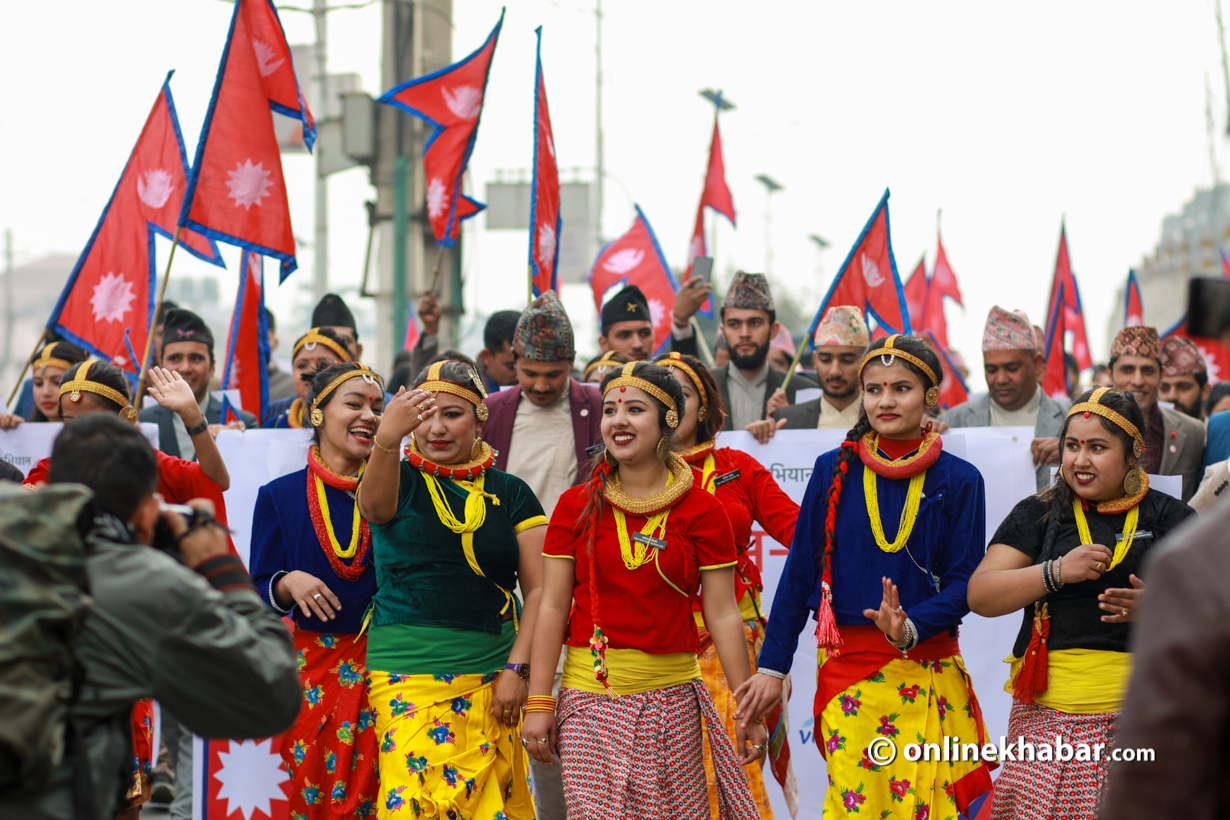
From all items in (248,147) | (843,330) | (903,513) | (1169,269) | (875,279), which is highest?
(1169,269)

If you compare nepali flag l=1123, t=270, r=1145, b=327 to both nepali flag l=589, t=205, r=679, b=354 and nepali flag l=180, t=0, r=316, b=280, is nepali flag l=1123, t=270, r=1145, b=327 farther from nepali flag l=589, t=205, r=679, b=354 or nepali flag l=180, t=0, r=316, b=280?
nepali flag l=180, t=0, r=316, b=280

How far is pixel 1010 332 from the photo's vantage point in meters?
6.15

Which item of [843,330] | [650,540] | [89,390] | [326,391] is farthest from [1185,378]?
[89,390]

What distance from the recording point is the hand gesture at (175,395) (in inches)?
188

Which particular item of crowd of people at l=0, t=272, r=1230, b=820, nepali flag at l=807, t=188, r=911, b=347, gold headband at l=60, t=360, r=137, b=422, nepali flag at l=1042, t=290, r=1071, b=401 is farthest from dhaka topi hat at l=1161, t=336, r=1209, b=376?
gold headband at l=60, t=360, r=137, b=422

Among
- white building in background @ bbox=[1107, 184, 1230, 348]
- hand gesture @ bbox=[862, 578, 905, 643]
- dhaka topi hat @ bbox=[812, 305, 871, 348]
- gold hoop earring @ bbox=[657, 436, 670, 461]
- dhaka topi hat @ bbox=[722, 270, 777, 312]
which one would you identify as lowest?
hand gesture @ bbox=[862, 578, 905, 643]

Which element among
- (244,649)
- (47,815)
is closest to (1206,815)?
(244,649)

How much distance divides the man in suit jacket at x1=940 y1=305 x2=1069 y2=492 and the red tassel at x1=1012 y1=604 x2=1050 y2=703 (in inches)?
81.9

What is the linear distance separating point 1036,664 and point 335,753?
2.50m

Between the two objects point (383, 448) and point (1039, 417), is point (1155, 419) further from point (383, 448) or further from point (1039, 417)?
point (383, 448)

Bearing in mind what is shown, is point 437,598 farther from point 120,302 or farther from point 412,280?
point 412,280

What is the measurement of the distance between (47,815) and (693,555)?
2357mm

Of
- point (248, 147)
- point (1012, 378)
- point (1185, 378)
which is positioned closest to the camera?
point (1012, 378)

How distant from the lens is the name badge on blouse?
403cm
